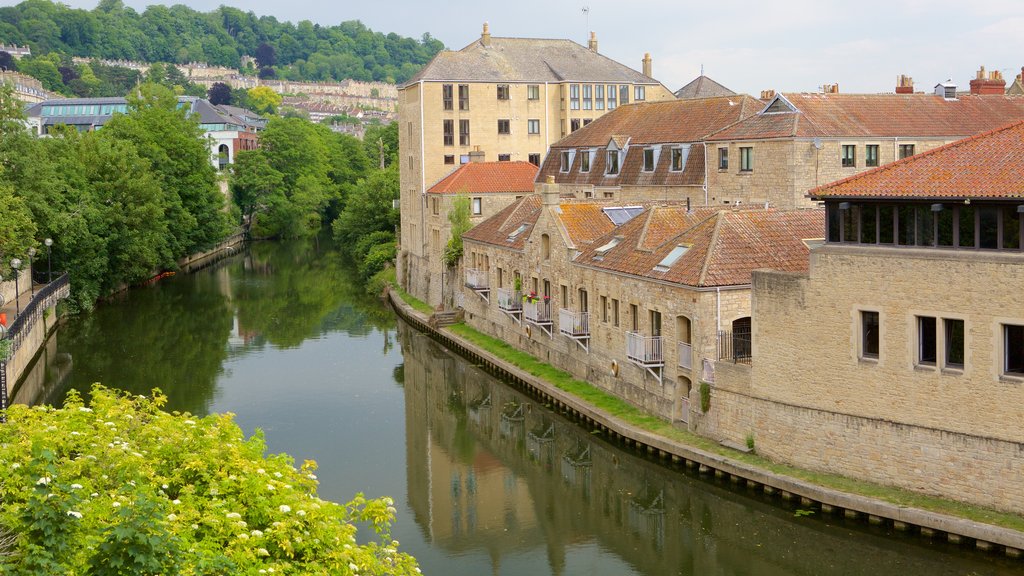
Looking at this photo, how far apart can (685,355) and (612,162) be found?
23.6m

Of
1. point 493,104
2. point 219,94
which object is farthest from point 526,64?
point 219,94

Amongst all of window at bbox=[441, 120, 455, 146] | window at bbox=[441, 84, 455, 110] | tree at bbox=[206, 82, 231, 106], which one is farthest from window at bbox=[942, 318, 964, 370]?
tree at bbox=[206, 82, 231, 106]

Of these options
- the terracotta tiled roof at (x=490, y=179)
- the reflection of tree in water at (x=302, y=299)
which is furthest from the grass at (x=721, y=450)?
the terracotta tiled roof at (x=490, y=179)

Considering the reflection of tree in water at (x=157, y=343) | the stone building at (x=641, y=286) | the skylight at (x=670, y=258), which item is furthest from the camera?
the reflection of tree in water at (x=157, y=343)

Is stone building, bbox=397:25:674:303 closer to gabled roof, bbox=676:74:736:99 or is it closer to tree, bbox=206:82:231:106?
gabled roof, bbox=676:74:736:99

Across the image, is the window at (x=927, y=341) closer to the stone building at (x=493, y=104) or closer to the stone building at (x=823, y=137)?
the stone building at (x=823, y=137)

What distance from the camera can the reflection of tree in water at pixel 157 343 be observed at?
1668 inches

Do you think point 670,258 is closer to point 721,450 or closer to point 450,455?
point 721,450

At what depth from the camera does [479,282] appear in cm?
4903

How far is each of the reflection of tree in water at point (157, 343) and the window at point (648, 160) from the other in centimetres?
1912

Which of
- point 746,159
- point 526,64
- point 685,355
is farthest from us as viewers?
point 526,64

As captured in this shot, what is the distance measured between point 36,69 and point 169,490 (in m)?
174

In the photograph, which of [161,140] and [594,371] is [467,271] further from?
[161,140]

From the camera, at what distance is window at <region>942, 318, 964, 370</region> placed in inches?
951
